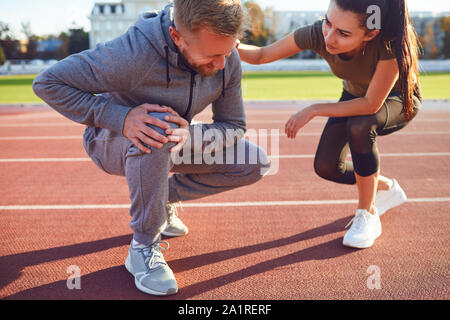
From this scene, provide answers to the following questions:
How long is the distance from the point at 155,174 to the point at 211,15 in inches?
32.7

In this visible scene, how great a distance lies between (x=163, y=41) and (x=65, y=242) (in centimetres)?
150

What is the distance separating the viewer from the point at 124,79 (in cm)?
225

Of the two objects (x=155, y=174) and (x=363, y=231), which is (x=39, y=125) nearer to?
(x=155, y=174)

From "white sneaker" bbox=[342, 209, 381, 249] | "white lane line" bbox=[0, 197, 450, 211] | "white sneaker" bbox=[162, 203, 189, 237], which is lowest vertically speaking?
"white lane line" bbox=[0, 197, 450, 211]

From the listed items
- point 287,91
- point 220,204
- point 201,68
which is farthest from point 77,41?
point 201,68

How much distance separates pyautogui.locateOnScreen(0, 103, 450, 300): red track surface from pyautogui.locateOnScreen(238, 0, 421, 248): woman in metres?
0.29

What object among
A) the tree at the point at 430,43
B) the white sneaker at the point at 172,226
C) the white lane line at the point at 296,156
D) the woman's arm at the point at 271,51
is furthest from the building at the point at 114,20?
the white sneaker at the point at 172,226

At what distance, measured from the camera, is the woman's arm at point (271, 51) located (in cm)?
300

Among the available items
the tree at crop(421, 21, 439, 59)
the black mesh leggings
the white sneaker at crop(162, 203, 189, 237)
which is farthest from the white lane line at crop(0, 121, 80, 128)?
the tree at crop(421, 21, 439, 59)

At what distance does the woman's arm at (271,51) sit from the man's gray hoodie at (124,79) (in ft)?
2.09

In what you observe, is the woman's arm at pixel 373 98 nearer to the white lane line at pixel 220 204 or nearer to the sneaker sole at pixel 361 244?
the sneaker sole at pixel 361 244

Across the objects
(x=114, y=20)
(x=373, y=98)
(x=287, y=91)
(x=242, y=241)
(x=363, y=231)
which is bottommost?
(x=114, y=20)

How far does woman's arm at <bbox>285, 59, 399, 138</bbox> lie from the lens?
8.19 ft

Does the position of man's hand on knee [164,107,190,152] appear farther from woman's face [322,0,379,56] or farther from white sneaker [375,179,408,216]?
white sneaker [375,179,408,216]
